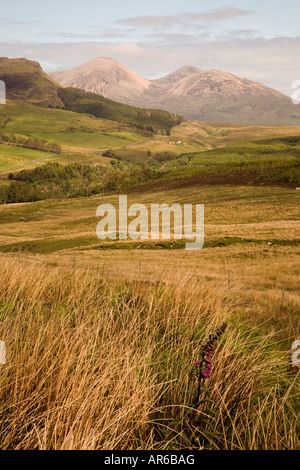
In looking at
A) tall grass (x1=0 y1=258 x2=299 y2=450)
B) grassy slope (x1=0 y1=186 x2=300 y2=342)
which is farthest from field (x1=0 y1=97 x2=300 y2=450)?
grassy slope (x1=0 y1=186 x2=300 y2=342)

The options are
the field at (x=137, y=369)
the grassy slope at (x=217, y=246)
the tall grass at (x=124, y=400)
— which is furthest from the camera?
the grassy slope at (x=217, y=246)

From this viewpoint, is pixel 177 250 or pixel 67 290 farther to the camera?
pixel 177 250

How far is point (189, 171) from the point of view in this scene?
14488 centimetres

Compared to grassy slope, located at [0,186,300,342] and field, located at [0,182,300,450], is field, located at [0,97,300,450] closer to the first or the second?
field, located at [0,182,300,450]

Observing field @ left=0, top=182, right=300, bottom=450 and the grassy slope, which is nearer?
field @ left=0, top=182, right=300, bottom=450

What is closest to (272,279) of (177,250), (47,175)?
(177,250)

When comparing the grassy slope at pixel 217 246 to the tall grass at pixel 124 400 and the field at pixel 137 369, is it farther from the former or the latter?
the tall grass at pixel 124 400

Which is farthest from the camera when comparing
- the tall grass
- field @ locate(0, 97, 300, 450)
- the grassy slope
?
the grassy slope

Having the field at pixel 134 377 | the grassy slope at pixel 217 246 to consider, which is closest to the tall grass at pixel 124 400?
the field at pixel 134 377

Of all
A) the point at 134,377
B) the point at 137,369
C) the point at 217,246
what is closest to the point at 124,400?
the point at 134,377

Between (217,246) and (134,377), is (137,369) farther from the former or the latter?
(217,246)

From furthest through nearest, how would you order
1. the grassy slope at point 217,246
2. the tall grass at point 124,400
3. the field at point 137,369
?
the grassy slope at point 217,246
the field at point 137,369
the tall grass at point 124,400
